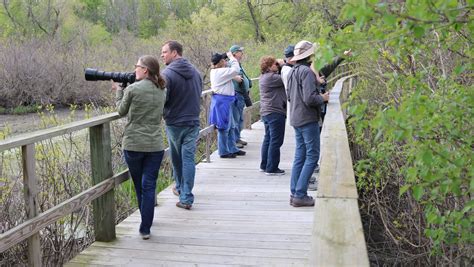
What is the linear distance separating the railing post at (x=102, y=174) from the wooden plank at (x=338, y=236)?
8.50ft

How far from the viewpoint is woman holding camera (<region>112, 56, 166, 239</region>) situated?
4.18 metres

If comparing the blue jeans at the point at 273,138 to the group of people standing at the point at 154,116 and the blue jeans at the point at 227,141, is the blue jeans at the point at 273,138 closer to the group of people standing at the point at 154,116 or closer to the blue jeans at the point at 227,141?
the blue jeans at the point at 227,141

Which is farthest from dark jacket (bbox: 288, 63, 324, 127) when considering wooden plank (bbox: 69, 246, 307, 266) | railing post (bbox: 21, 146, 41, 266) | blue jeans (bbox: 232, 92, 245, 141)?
blue jeans (bbox: 232, 92, 245, 141)

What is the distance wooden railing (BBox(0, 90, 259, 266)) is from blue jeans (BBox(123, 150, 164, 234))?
0.17m

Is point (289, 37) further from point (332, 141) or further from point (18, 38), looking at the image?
point (332, 141)

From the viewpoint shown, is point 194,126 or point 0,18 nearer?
point 194,126

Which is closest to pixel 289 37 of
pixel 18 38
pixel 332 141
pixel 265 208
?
pixel 18 38

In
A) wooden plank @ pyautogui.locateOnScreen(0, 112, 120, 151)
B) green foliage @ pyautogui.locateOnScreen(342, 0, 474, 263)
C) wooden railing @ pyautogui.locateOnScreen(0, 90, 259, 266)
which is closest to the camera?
green foliage @ pyautogui.locateOnScreen(342, 0, 474, 263)

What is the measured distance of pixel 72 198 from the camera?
3842 mm

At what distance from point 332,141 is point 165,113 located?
2013 millimetres

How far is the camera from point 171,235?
14.9 ft

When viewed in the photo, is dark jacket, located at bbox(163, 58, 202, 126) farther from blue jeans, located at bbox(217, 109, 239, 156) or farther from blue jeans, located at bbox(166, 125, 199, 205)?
blue jeans, located at bbox(217, 109, 239, 156)

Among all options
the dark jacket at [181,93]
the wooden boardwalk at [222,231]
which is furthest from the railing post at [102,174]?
the dark jacket at [181,93]

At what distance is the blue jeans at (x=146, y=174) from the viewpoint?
14.2 feet
